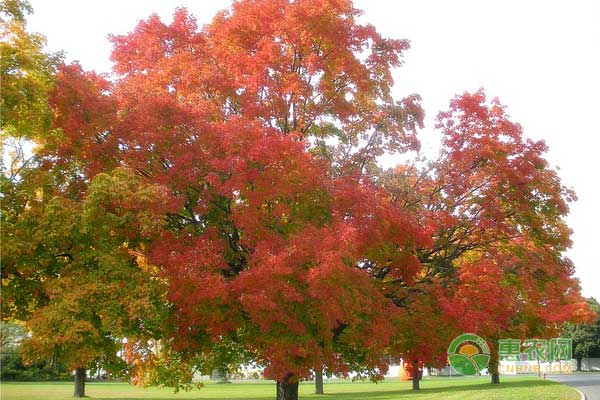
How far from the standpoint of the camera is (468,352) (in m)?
15.5

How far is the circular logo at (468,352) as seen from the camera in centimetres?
1467

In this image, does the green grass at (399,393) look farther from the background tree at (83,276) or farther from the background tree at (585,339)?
the background tree at (585,339)

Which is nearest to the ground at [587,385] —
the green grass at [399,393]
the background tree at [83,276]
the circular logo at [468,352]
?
the green grass at [399,393]

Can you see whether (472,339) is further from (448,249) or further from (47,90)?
(47,90)

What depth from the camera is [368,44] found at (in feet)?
56.1

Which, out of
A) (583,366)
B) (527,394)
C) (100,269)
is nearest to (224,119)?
(100,269)

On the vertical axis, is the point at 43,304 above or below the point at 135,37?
below

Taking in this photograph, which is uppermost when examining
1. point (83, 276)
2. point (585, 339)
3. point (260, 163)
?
point (260, 163)

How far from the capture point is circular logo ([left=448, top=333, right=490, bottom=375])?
577 inches

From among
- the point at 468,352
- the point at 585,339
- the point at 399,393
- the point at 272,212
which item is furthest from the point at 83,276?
the point at 585,339

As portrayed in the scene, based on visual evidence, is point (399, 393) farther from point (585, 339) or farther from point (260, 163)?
point (585, 339)

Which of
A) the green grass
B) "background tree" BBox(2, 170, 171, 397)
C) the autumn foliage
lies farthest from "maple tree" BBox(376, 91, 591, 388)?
the green grass

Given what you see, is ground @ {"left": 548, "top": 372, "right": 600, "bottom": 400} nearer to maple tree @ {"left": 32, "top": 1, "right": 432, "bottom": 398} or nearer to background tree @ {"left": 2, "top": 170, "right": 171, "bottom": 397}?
maple tree @ {"left": 32, "top": 1, "right": 432, "bottom": 398}

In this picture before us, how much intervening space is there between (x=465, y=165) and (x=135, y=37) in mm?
10586
